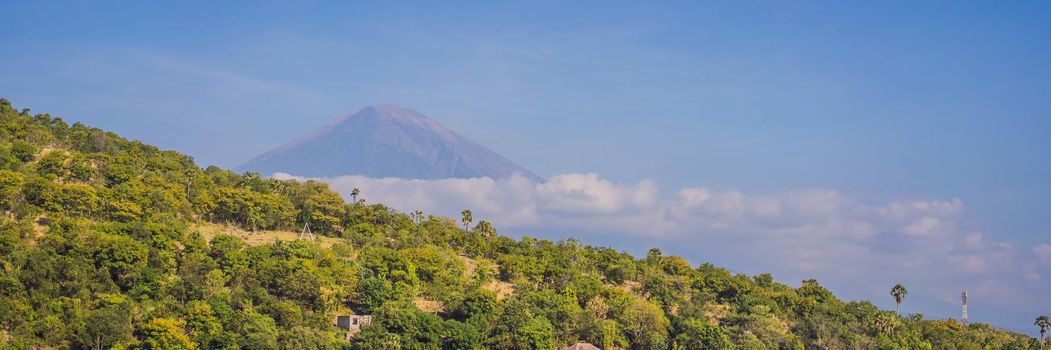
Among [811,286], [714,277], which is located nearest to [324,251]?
[714,277]

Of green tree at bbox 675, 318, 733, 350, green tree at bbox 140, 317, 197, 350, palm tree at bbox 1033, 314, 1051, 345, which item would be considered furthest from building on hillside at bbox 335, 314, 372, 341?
palm tree at bbox 1033, 314, 1051, 345

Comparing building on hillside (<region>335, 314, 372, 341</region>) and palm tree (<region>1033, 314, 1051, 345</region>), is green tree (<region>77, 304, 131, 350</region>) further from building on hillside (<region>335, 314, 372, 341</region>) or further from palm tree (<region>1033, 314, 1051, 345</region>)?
palm tree (<region>1033, 314, 1051, 345</region>)

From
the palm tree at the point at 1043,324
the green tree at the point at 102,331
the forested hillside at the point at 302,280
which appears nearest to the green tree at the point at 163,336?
the forested hillside at the point at 302,280

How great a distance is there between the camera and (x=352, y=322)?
65.8 m

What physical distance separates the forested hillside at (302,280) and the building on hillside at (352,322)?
1.14 metres

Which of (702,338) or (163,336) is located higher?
(702,338)

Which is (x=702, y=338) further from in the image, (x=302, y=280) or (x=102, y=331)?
(x=102, y=331)

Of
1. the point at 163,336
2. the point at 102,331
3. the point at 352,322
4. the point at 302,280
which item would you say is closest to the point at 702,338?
the point at 352,322

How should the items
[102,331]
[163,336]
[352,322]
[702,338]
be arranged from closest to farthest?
[163,336] < [102,331] < [352,322] < [702,338]

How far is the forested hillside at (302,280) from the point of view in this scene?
58438mm

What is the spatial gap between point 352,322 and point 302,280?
435 cm

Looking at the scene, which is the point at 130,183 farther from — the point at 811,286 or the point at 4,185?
the point at 811,286

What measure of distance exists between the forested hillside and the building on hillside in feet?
3.75

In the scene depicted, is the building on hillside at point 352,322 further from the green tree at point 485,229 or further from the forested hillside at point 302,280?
the green tree at point 485,229
